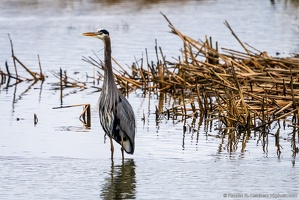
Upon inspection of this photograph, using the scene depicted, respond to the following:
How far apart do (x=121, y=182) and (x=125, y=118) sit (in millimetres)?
987

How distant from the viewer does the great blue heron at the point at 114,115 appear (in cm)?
984

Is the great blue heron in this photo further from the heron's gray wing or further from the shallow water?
the shallow water

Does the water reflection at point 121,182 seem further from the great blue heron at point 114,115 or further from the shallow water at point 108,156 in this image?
the great blue heron at point 114,115

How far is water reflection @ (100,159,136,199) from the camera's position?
8.59m

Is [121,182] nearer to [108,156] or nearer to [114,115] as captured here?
[114,115]

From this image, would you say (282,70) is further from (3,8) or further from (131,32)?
(3,8)

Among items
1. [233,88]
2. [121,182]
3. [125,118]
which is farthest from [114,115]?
[233,88]

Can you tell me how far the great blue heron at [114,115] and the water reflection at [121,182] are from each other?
22 centimetres

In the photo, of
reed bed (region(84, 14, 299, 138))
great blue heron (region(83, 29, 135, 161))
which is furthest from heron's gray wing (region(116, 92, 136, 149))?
reed bed (region(84, 14, 299, 138))

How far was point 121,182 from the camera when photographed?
9.14m

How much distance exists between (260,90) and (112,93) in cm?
330

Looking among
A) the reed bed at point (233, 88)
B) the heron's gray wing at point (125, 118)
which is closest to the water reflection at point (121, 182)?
the heron's gray wing at point (125, 118)

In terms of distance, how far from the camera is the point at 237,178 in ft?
29.7

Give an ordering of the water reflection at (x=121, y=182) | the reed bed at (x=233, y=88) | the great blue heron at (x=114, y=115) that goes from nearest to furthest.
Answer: the water reflection at (x=121, y=182)
the great blue heron at (x=114, y=115)
the reed bed at (x=233, y=88)
